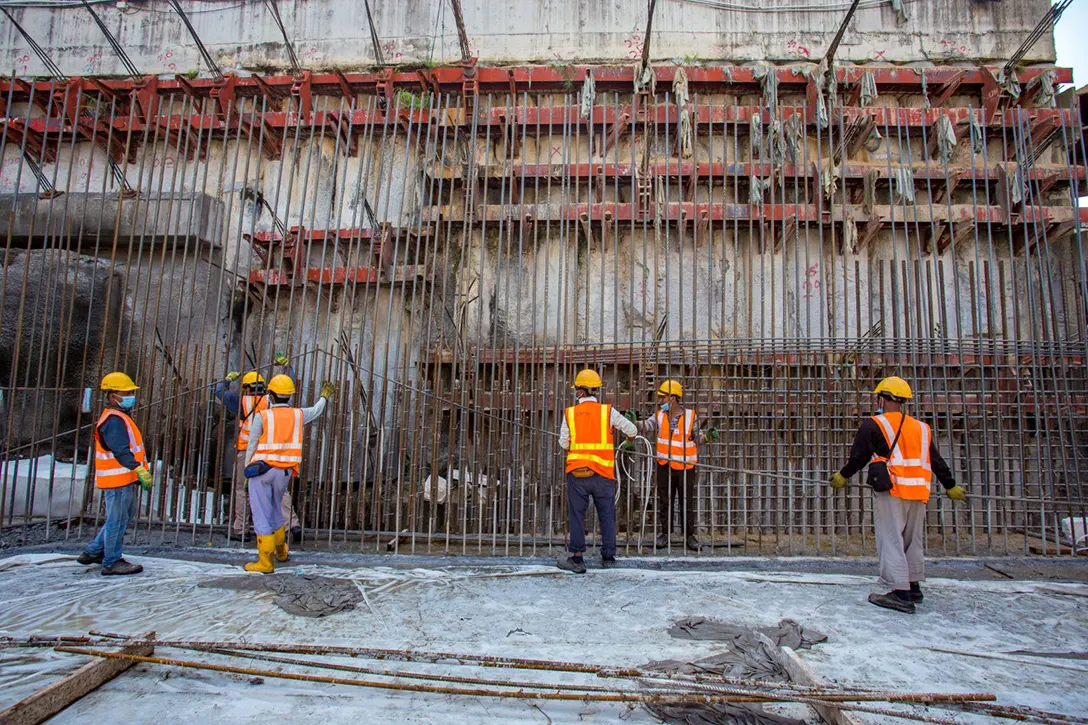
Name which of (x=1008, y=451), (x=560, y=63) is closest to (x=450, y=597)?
(x=1008, y=451)

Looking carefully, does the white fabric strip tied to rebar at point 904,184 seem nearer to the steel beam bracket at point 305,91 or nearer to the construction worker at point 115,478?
the steel beam bracket at point 305,91

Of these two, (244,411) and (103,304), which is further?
(103,304)

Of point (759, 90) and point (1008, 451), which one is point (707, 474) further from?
point (759, 90)

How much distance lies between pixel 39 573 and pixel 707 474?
6774 millimetres

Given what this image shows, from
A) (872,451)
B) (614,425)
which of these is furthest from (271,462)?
(872,451)

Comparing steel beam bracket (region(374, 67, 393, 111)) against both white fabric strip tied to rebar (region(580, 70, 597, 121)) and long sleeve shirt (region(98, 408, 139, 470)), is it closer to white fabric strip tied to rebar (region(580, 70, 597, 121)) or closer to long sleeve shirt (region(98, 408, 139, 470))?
white fabric strip tied to rebar (region(580, 70, 597, 121))

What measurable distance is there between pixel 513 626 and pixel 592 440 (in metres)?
2.07

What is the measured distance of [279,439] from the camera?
236 inches

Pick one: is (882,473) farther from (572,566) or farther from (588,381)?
(572,566)

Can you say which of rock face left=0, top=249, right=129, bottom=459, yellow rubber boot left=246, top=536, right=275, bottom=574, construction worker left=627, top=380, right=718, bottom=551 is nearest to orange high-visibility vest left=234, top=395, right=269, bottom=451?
yellow rubber boot left=246, top=536, right=275, bottom=574

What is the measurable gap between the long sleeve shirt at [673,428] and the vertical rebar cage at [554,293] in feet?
0.88

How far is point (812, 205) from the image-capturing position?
883 centimetres

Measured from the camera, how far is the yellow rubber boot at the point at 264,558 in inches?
229

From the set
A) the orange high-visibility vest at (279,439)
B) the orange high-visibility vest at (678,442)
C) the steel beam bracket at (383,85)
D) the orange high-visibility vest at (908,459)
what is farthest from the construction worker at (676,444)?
the steel beam bracket at (383,85)
